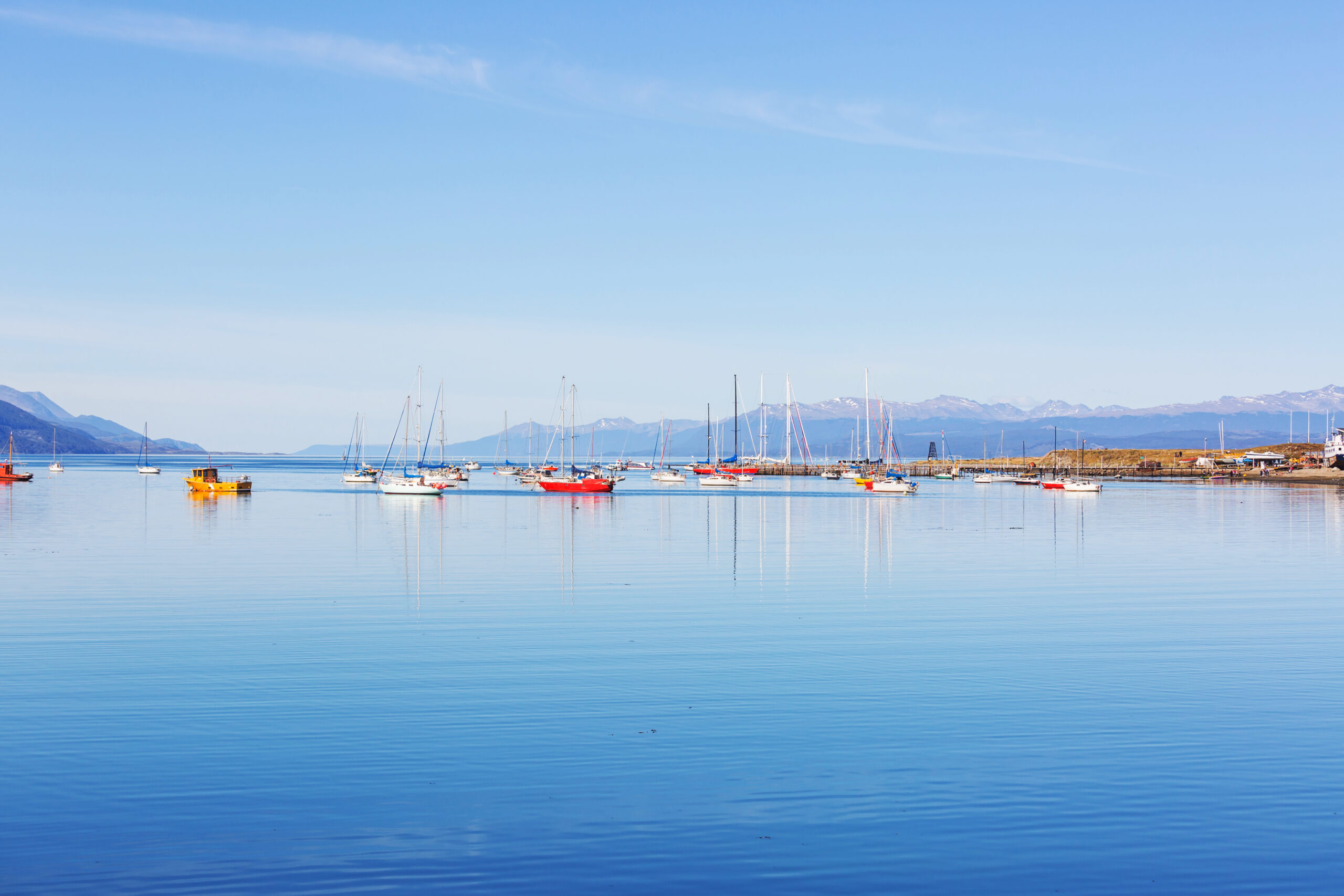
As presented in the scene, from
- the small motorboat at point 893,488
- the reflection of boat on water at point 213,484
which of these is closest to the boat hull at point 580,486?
the reflection of boat on water at point 213,484

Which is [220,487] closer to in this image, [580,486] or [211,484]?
[211,484]

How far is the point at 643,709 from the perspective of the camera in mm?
16734

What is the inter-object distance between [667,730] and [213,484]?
98.5 m

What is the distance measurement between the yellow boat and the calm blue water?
224 feet

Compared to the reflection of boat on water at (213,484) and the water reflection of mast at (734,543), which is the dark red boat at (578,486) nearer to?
the water reflection of mast at (734,543)

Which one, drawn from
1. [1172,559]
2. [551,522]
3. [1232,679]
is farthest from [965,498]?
[1232,679]

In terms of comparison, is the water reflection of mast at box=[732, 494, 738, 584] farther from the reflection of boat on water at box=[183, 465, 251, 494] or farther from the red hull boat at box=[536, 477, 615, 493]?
the reflection of boat on water at box=[183, 465, 251, 494]

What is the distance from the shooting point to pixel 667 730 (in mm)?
15391

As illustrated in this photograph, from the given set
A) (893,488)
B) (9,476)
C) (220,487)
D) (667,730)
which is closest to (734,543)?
(667,730)

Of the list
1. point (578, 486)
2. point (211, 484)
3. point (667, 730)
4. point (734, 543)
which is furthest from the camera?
point (578, 486)

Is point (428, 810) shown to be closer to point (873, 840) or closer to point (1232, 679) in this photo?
point (873, 840)

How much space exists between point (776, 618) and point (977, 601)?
260 inches

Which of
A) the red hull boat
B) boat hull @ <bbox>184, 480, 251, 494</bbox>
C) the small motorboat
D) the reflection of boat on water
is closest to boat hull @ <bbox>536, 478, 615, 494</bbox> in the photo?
the red hull boat

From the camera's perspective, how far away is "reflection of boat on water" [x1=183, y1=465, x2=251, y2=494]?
340 ft
